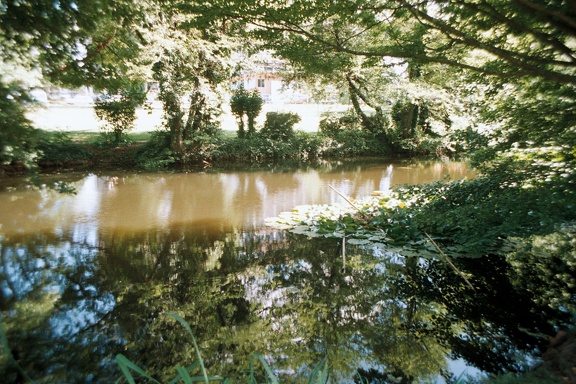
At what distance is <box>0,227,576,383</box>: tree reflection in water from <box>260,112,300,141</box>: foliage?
1248 cm

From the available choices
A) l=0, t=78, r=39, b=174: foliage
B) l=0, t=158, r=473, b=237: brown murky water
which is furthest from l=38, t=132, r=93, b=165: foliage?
l=0, t=78, r=39, b=174: foliage

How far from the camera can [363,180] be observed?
47.4ft

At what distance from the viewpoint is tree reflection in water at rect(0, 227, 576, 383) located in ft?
13.2

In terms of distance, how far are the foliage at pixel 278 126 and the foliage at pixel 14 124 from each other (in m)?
15.3

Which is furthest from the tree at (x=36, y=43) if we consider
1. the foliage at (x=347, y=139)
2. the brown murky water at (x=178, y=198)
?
the foliage at (x=347, y=139)

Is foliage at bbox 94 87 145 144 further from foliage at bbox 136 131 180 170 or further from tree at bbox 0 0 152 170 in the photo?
tree at bbox 0 0 152 170

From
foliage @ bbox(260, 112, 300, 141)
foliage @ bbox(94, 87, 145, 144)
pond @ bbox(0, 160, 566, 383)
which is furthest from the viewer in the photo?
foliage @ bbox(260, 112, 300, 141)

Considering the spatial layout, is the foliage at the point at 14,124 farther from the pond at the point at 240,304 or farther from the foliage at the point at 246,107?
the foliage at the point at 246,107

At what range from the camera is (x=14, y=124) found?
383 centimetres

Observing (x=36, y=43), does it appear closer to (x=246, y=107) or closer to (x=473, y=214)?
(x=473, y=214)

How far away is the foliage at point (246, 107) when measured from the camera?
61.3 feet

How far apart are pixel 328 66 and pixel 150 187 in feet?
29.9

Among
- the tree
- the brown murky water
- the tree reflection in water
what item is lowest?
the tree reflection in water

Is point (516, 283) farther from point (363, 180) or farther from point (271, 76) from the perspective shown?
point (271, 76)
